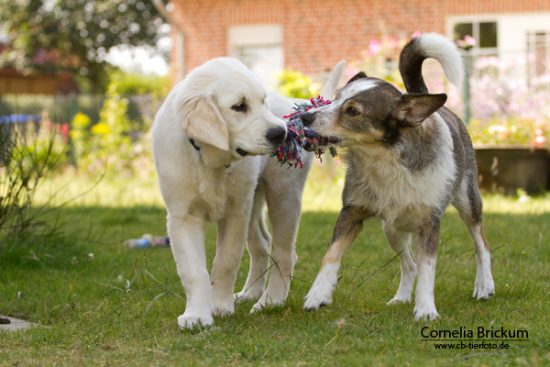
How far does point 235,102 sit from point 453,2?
14080 millimetres

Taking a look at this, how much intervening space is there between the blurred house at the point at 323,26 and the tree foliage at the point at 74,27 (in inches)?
595

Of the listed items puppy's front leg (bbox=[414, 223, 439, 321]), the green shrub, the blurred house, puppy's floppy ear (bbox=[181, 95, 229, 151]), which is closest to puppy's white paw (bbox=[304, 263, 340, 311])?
puppy's front leg (bbox=[414, 223, 439, 321])

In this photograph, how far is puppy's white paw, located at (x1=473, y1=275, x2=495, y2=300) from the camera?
5.42 m

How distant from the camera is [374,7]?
1830 cm

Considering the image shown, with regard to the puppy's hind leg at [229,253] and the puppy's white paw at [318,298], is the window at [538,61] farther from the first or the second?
the puppy's white paw at [318,298]

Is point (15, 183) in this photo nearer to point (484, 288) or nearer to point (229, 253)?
point (229, 253)

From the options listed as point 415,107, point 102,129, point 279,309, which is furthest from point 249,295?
point 102,129

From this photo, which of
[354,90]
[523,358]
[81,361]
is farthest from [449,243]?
[81,361]

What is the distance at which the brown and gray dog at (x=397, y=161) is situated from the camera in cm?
475

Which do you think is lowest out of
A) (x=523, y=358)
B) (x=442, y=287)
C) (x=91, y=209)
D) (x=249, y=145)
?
(x=91, y=209)

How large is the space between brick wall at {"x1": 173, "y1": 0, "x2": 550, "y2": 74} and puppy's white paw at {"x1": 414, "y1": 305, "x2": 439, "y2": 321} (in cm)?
1368

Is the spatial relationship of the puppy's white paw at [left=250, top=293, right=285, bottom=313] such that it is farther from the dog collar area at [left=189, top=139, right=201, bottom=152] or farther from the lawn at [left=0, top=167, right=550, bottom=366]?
the dog collar area at [left=189, top=139, right=201, bottom=152]

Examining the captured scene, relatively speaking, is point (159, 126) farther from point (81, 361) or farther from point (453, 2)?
point (453, 2)

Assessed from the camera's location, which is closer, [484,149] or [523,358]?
[523,358]
